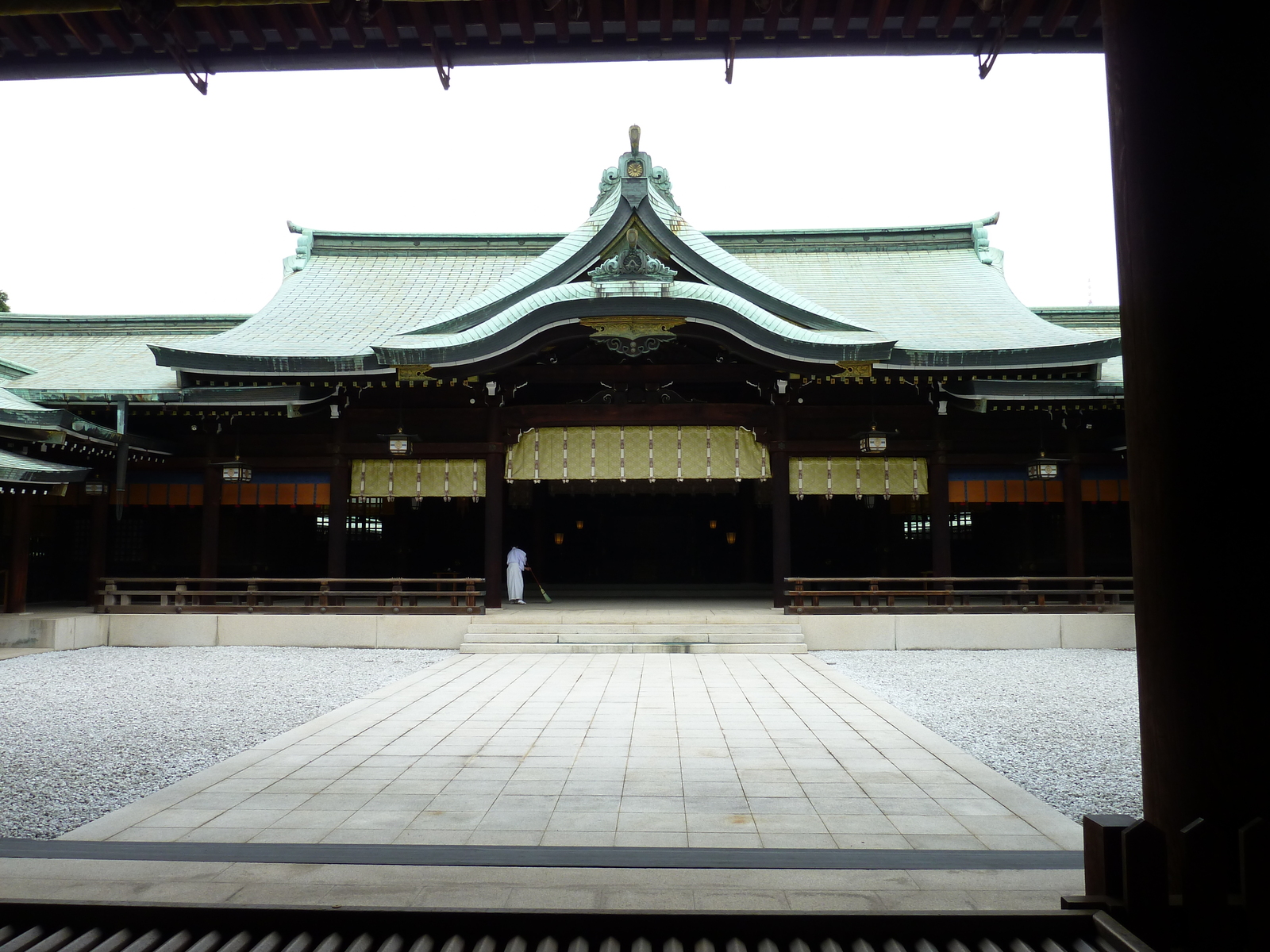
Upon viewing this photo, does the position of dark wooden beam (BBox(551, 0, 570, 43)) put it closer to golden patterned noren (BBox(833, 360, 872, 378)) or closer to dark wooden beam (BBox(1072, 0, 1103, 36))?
dark wooden beam (BBox(1072, 0, 1103, 36))

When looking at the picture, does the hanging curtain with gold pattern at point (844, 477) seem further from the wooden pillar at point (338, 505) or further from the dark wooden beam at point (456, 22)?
the dark wooden beam at point (456, 22)

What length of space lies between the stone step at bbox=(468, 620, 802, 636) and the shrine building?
1.19m

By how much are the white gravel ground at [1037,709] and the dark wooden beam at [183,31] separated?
665cm

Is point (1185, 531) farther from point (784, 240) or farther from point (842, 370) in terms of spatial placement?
point (784, 240)

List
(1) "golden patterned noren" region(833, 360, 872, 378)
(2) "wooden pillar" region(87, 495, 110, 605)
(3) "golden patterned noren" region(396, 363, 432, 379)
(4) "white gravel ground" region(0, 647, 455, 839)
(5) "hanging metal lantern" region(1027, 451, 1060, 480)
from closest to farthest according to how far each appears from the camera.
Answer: (4) "white gravel ground" region(0, 647, 455, 839) < (1) "golden patterned noren" region(833, 360, 872, 378) < (3) "golden patterned noren" region(396, 363, 432, 379) < (5) "hanging metal lantern" region(1027, 451, 1060, 480) < (2) "wooden pillar" region(87, 495, 110, 605)

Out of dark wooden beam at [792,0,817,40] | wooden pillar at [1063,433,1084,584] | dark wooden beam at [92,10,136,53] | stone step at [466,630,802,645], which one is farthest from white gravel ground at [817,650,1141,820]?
dark wooden beam at [92,10,136,53]

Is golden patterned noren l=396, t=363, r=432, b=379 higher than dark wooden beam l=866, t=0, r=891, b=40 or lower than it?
higher

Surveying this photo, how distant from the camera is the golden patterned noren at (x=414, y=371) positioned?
1309 cm

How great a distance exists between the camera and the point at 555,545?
20.8 m

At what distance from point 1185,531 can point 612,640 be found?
10.6m

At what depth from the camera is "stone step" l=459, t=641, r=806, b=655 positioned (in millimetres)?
12602

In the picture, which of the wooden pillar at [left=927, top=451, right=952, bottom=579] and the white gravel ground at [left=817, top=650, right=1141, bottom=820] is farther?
the wooden pillar at [left=927, top=451, right=952, bottom=579]

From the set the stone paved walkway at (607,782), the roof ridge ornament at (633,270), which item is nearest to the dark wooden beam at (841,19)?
the stone paved walkway at (607,782)

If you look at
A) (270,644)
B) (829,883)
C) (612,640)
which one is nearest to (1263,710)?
(829,883)
